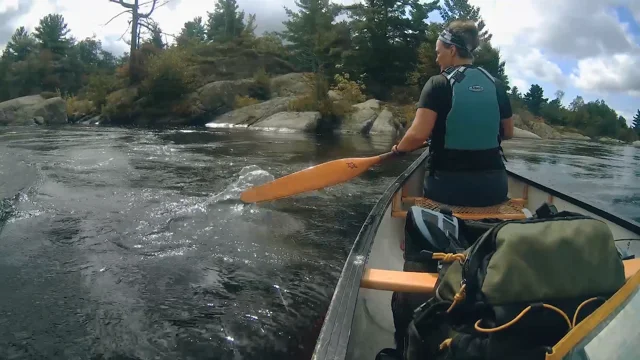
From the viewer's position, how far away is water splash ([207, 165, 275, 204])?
17.9 feet

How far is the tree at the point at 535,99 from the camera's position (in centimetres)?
5147

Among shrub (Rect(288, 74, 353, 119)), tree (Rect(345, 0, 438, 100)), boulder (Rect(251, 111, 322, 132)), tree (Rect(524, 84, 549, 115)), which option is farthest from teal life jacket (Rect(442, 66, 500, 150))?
tree (Rect(524, 84, 549, 115))

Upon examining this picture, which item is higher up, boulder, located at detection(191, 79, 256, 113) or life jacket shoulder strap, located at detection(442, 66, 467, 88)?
boulder, located at detection(191, 79, 256, 113)

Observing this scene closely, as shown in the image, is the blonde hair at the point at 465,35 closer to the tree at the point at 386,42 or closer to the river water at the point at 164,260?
the river water at the point at 164,260

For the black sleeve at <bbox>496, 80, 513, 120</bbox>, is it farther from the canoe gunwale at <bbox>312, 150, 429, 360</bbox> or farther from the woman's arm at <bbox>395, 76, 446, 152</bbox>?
the canoe gunwale at <bbox>312, 150, 429, 360</bbox>

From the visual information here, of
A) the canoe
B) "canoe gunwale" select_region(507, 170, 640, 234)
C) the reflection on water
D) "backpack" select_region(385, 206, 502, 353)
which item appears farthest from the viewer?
the reflection on water

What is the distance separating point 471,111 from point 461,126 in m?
0.10

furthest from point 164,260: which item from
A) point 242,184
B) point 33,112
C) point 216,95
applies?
point 216,95

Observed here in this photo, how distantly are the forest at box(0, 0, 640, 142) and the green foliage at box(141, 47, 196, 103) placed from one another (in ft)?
0.16

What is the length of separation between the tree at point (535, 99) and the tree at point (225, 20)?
3101 cm

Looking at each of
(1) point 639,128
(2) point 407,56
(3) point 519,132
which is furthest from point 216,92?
(1) point 639,128

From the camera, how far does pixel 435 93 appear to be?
113 inches

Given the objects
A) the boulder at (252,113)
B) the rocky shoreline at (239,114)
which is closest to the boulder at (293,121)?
the rocky shoreline at (239,114)

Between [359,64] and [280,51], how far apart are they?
34.1ft
